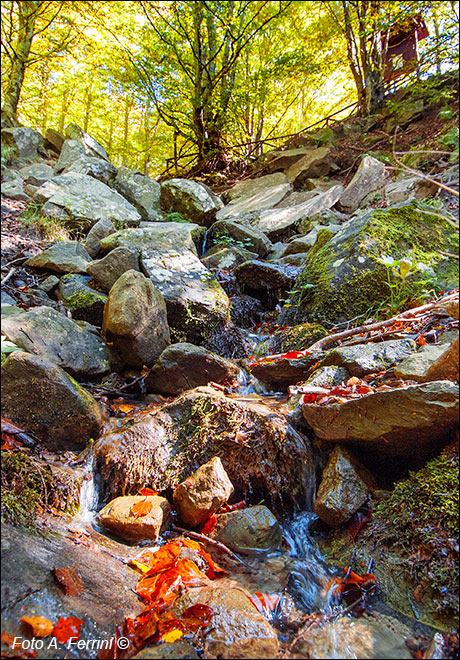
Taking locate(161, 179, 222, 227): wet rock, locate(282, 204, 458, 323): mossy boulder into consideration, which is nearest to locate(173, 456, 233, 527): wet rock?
locate(282, 204, 458, 323): mossy boulder

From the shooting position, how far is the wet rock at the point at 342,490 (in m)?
2.19

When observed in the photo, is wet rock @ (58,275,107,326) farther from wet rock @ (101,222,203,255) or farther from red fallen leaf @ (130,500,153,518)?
red fallen leaf @ (130,500,153,518)

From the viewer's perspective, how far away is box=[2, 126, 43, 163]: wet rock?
9578 millimetres

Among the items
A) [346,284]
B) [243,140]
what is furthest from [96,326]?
[243,140]

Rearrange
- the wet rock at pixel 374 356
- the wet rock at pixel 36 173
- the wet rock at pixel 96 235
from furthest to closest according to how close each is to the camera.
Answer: the wet rock at pixel 36 173, the wet rock at pixel 96 235, the wet rock at pixel 374 356

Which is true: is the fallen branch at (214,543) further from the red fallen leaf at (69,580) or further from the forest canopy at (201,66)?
the forest canopy at (201,66)

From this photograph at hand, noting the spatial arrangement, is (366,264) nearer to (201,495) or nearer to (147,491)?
(201,495)

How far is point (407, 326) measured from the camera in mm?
3055

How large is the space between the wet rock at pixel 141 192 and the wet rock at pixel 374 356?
7.42 meters

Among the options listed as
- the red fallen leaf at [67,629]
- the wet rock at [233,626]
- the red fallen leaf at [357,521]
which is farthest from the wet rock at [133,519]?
the red fallen leaf at [357,521]

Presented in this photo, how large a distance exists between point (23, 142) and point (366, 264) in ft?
36.3

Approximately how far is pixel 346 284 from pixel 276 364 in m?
1.52

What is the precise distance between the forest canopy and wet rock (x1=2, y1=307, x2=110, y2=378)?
95.1 inches

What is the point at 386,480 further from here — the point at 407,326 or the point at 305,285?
the point at 305,285
